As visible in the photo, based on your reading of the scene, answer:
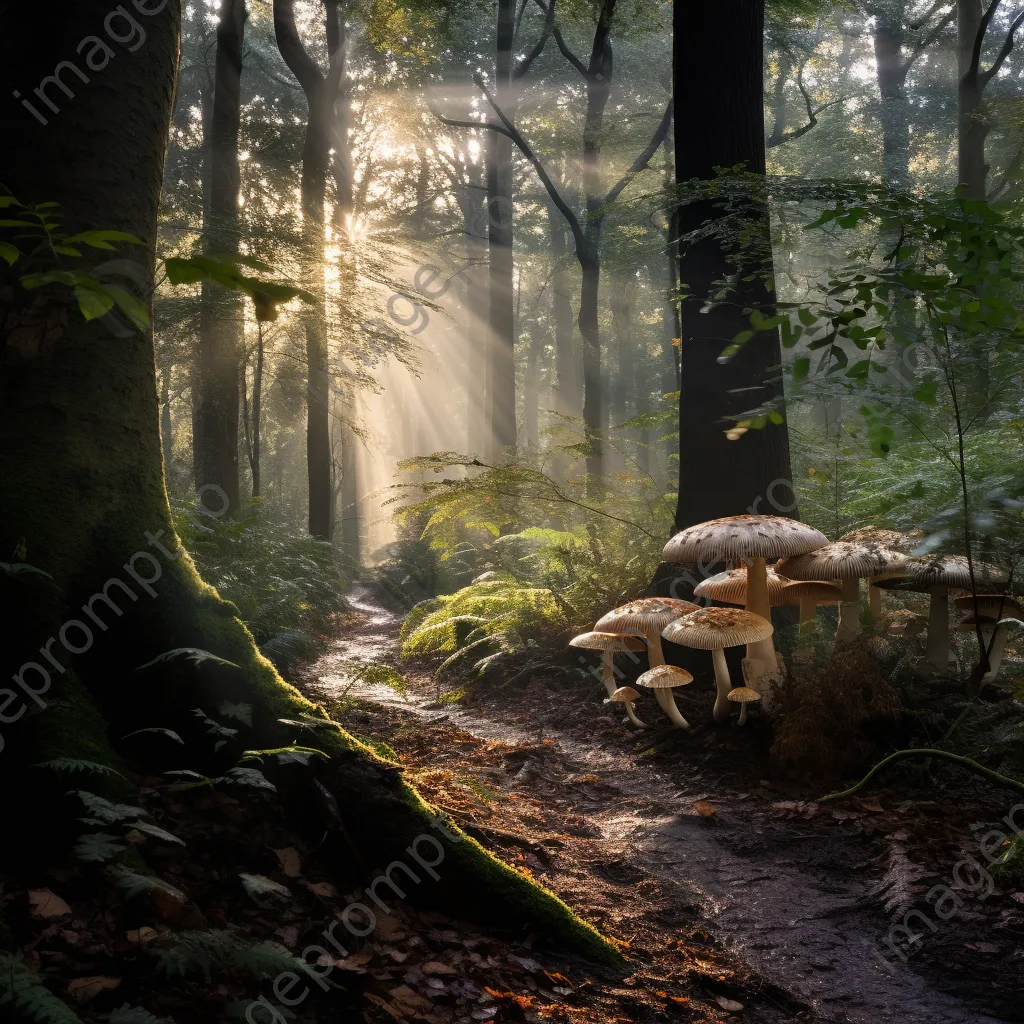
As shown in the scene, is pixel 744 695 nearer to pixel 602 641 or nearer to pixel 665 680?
pixel 665 680

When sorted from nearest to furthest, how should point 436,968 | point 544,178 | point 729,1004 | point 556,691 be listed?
1. point 436,968
2. point 729,1004
3. point 556,691
4. point 544,178

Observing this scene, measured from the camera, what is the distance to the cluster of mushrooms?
4.68 metres

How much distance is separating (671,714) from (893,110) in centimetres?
2521

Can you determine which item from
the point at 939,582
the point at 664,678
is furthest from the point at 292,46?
the point at 939,582

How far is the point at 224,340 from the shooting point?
12531mm

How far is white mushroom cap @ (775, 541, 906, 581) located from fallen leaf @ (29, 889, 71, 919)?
4.24m

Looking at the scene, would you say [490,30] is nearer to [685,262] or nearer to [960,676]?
[685,262]

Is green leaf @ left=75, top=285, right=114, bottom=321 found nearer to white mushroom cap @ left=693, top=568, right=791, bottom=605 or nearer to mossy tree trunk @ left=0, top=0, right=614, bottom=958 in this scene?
mossy tree trunk @ left=0, top=0, right=614, bottom=958

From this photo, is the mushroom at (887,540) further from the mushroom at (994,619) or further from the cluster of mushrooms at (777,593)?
the mushroom at (994,619)

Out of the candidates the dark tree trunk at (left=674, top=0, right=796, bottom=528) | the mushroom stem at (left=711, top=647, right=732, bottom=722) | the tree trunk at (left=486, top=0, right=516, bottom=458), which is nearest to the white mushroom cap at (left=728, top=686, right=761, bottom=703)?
the mushroom stem at (left=711, top=647, right=732, bottom=722)

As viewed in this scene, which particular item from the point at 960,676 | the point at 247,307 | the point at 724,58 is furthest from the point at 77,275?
the point at 247,307

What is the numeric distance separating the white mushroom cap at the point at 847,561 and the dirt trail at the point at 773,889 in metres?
1.48

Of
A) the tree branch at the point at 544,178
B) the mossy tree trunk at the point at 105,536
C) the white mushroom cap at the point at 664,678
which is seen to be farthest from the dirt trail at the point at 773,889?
the tree branch at the point at 544,178

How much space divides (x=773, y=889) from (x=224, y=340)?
11684 millimetres
